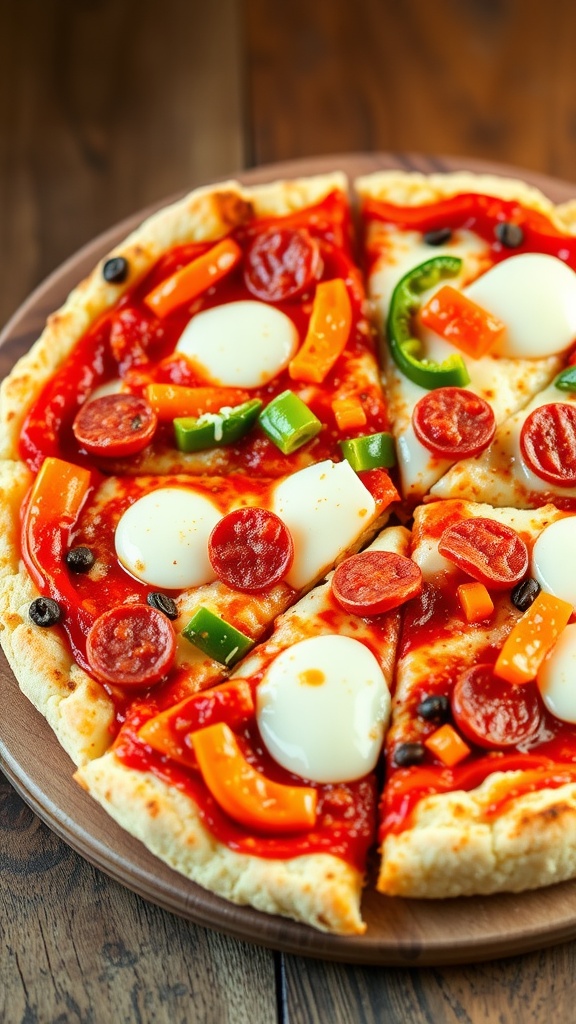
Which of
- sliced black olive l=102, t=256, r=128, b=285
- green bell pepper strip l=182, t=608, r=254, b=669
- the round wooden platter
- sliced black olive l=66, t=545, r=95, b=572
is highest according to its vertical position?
sliced black olive l=102, t=256, r=128, b=285

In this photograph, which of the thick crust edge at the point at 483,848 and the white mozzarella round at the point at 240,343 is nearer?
the thick crust edge at the point at 483,848

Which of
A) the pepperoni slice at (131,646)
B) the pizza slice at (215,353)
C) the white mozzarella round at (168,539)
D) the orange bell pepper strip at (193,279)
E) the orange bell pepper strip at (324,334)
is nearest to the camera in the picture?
the pepperoni slice at (131,646)

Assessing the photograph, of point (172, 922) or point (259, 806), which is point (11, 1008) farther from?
point (259, 806)

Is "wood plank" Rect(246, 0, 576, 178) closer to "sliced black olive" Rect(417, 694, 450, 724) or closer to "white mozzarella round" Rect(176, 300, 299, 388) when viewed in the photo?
"white mozzarella round" Rect(176, 300, 299, 388)

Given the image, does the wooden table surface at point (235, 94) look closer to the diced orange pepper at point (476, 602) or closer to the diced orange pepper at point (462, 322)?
the diced orange pepper at point (462, 322)

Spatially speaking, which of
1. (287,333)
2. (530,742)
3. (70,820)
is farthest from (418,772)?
(287,333)

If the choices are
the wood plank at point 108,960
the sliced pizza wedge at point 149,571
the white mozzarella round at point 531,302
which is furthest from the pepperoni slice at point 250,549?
the white mozzarella round at point 531,302

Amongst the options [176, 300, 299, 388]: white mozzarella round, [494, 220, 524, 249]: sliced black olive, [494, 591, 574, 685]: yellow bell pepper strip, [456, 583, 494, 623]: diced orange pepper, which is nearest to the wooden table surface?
[176, 300, 299, 388]: white mozzarella round
